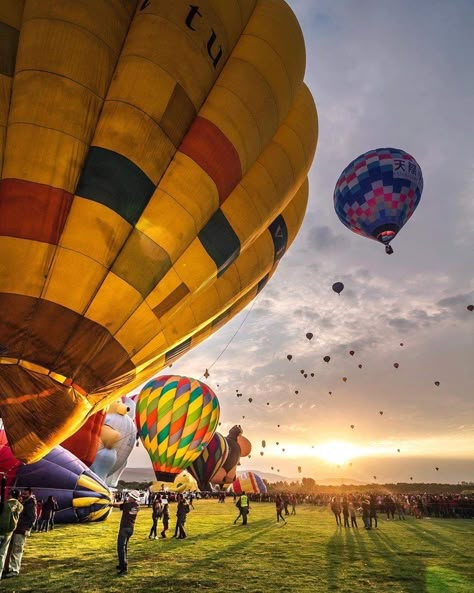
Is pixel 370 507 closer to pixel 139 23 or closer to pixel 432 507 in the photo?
pixel 432 507

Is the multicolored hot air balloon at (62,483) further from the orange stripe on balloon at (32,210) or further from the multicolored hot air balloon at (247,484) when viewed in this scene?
the multicolored hot air balloon at (247,484)

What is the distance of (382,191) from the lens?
18062 mm

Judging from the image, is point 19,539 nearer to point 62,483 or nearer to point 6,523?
point 6,523

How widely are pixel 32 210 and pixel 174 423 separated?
1525cm

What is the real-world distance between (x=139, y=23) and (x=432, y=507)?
2620cm

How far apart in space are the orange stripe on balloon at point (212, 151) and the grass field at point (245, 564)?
19.4ft

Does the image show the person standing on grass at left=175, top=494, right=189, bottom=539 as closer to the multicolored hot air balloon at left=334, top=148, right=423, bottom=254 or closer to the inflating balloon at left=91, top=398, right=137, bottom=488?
the inflating balloon at left=91, top=398, right=137, bottom=488

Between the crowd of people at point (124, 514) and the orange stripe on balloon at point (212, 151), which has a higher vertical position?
the orange stripe on balloon at point (212, 151)

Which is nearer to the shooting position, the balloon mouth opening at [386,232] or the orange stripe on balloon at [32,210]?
the orange stripe on balloon at [32,210]

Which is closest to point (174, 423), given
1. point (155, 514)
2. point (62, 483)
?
point (62, 483)

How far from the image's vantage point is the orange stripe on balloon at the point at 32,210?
5191mm

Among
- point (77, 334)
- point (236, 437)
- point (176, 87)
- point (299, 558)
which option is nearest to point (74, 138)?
point (176, 87)

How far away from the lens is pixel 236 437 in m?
45.6

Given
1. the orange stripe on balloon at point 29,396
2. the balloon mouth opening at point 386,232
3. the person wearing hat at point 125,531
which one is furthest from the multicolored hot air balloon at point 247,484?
the orange stripe on balloon at point 29,396
